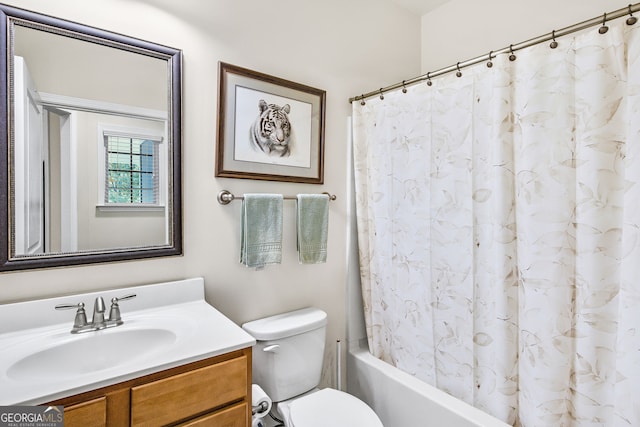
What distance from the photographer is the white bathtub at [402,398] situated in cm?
149

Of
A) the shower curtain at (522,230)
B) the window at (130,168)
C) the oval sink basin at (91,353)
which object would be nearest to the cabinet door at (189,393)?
the oval sink basin at (91,353)

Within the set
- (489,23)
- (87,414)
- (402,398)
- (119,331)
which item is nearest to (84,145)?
(119,331)

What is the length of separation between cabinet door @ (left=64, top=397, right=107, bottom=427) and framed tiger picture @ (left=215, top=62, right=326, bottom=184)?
967mm

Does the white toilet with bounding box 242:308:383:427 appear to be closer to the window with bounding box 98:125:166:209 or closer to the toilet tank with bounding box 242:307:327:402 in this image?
the toilet tank with bounding box 242:307:327:402

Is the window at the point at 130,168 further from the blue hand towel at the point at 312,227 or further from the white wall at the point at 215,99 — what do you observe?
the blue hand towel at the point at 312,227

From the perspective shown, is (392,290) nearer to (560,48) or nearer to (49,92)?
(560,48)

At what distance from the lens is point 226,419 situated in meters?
1.10

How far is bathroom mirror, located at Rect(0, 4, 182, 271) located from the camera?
1.17 meters

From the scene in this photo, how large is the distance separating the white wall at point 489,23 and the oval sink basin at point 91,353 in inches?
86.1

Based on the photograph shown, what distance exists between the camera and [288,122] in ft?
5.89

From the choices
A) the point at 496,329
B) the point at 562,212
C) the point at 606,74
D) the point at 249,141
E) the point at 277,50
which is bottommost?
the point at 496,329

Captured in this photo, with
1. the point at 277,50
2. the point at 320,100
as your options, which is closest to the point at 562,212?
the point at 320,100

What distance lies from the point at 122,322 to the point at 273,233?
0.72 metres

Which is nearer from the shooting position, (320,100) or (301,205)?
(301,205)
